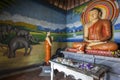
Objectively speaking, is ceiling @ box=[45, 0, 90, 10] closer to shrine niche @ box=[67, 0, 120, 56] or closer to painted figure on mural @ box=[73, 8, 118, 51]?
shrine niche @ box=[67, 0, 120, 56]

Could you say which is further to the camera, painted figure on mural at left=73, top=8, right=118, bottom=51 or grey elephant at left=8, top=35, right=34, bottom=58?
grey elephant at left=8, top=35, right=34, bottom=58

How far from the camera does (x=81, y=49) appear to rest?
263 centimetres

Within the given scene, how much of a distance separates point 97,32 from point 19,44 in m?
2.37

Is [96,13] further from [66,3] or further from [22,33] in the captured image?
[22,33]

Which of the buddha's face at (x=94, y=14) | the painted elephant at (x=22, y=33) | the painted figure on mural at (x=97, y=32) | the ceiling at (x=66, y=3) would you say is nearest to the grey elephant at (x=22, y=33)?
the painted elephant at (x=22, y=33)

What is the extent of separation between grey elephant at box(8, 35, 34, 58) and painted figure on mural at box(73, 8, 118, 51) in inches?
62.7

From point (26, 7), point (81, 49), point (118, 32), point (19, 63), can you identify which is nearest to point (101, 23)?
point (118, 32)

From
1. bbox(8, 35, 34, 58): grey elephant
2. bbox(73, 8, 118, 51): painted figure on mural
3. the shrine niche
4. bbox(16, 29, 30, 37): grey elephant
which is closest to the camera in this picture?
the shrine niche

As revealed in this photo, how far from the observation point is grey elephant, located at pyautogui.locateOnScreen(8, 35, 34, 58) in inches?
105

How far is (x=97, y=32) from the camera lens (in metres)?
2.83

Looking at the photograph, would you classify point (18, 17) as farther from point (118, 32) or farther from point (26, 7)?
point (118, 32)

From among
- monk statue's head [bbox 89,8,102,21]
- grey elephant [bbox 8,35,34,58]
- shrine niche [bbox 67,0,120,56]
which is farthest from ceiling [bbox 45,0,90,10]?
grey elephant [bbox 8,35,34,58]

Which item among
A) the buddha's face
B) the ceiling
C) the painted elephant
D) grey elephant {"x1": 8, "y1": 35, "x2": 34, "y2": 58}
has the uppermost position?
the ceiling

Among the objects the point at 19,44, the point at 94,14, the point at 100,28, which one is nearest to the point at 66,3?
the point at 94,14
